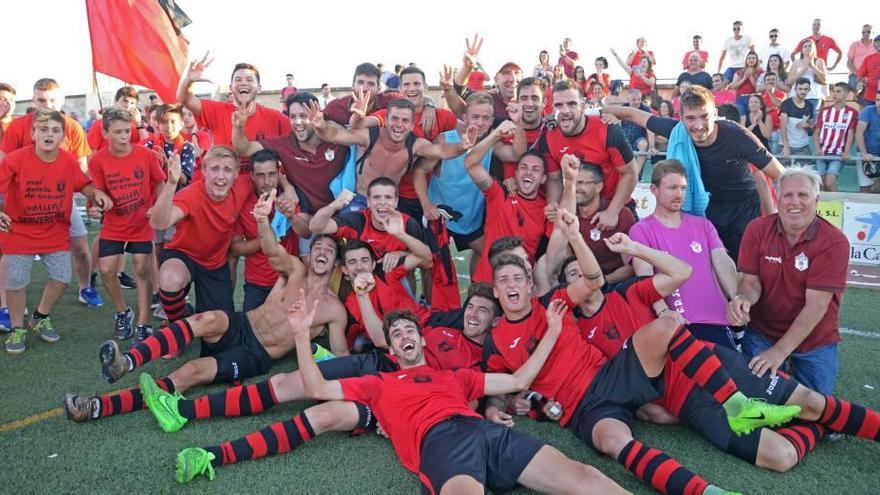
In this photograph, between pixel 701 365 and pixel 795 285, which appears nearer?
pixel 701 365

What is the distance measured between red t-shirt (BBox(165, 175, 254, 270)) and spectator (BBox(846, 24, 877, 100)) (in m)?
11.4

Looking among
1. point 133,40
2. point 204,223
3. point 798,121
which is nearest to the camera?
point 204,223

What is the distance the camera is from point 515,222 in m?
5.62

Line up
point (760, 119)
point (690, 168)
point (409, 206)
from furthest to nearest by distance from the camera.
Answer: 1. point (760, 119)
2. point (409, 206)
3. point (690, 168)

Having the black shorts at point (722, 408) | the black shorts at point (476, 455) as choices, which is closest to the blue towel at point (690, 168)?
the black shorts at point (722, 408)

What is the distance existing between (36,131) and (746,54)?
12.4 meters

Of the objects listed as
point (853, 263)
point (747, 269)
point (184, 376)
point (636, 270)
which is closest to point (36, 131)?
point (184, 376)

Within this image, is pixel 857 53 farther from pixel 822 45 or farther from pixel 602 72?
pixel 602 72

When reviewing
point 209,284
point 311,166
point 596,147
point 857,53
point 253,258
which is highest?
point 857,53

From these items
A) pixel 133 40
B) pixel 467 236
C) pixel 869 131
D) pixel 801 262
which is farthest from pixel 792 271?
pixel 133 40

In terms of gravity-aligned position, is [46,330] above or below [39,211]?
below

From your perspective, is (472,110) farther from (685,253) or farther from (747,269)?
(747,269)

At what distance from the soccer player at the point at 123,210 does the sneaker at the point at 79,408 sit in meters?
1.84

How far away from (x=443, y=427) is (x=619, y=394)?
115 cm
